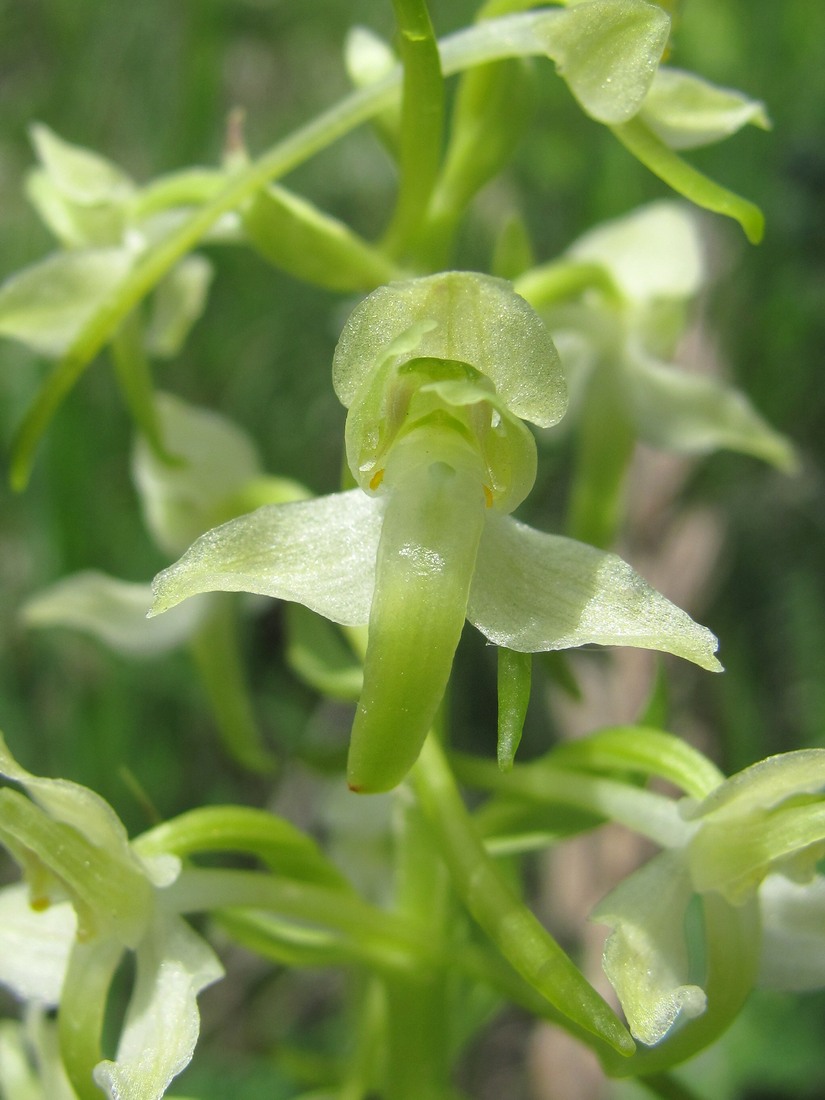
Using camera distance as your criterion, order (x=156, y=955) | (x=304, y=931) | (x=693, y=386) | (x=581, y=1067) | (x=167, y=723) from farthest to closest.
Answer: (x=167, y=723) < (x=581, y=1067) < (x=693, y=386) < (x=304, y=931) < (x=156, y=955)

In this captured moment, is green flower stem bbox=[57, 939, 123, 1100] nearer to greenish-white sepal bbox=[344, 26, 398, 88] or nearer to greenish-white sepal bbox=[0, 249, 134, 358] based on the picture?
greenish-white sepal bbox=[0, 249, 134, 358]

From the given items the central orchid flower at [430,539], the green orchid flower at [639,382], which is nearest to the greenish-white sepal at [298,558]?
the central orchid flower at [430,539]

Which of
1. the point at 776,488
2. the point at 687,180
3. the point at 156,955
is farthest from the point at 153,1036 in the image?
the point at 776,488

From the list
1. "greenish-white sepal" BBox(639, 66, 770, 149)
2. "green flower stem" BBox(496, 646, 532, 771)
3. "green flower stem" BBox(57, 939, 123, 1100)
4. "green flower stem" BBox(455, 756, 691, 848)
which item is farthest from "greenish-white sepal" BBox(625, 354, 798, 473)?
"green flower stem" BBox(57, 939, 123, 1100)

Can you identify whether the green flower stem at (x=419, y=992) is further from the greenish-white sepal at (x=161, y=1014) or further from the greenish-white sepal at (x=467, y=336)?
the greenish-white sepal at (x=467, y=336)

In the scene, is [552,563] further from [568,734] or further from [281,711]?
[281,711]

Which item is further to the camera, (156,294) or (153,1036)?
(156,294)
